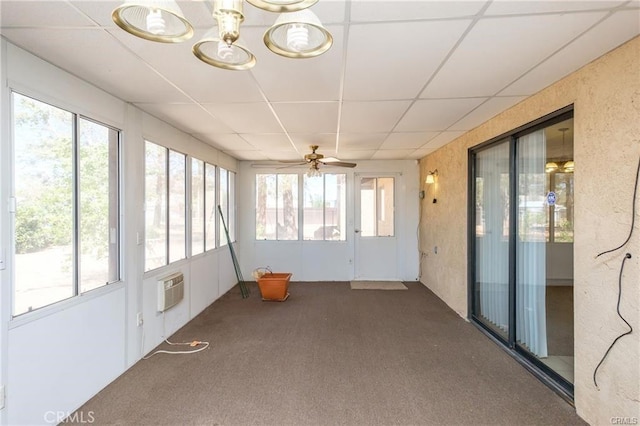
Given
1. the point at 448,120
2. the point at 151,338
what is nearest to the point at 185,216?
the point at 151,338

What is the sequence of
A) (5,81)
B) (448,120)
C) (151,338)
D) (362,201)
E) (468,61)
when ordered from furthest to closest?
1. (362,201)
2. (448,120)
3. (151,338)
4. (468,61)
5. (5,81)

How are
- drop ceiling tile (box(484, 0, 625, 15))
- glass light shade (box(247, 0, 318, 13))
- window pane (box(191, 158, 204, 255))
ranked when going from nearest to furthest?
1. glass light shade (box(247, 0, 318, 13))
2. drop ceiling tile (box(484, 0, 625, 15))
3. window pane (box(191, 158, 204, 255))

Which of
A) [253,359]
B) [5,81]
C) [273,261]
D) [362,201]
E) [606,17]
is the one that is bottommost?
[253,359]

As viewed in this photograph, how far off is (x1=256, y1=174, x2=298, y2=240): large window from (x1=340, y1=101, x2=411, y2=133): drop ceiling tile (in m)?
2.86

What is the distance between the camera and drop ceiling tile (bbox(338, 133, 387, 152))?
167 inches

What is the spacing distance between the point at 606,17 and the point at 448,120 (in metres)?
1.90

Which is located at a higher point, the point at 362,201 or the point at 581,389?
the point at 362,201

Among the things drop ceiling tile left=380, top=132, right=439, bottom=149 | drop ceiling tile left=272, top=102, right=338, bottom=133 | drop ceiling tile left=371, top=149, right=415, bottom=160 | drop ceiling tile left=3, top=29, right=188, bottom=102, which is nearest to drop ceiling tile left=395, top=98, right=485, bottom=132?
drop ceiling tile left=380, top=132, right=439, bottom=149

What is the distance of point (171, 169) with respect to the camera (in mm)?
3816

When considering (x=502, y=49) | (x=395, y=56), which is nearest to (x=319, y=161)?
(x=395, y=56)

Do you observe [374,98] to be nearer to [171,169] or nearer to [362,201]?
[171,169]

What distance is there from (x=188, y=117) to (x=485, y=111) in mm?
3171

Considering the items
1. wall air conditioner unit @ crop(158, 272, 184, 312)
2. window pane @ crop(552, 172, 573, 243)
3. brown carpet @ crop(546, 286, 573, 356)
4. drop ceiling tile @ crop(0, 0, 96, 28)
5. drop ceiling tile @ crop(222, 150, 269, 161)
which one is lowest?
brown carpet @ crop(546, 286, 573, 356)

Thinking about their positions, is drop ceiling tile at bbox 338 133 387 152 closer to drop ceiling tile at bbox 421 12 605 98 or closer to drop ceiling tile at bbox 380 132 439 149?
drop ceiling tile at bbox 380 132 439 149
